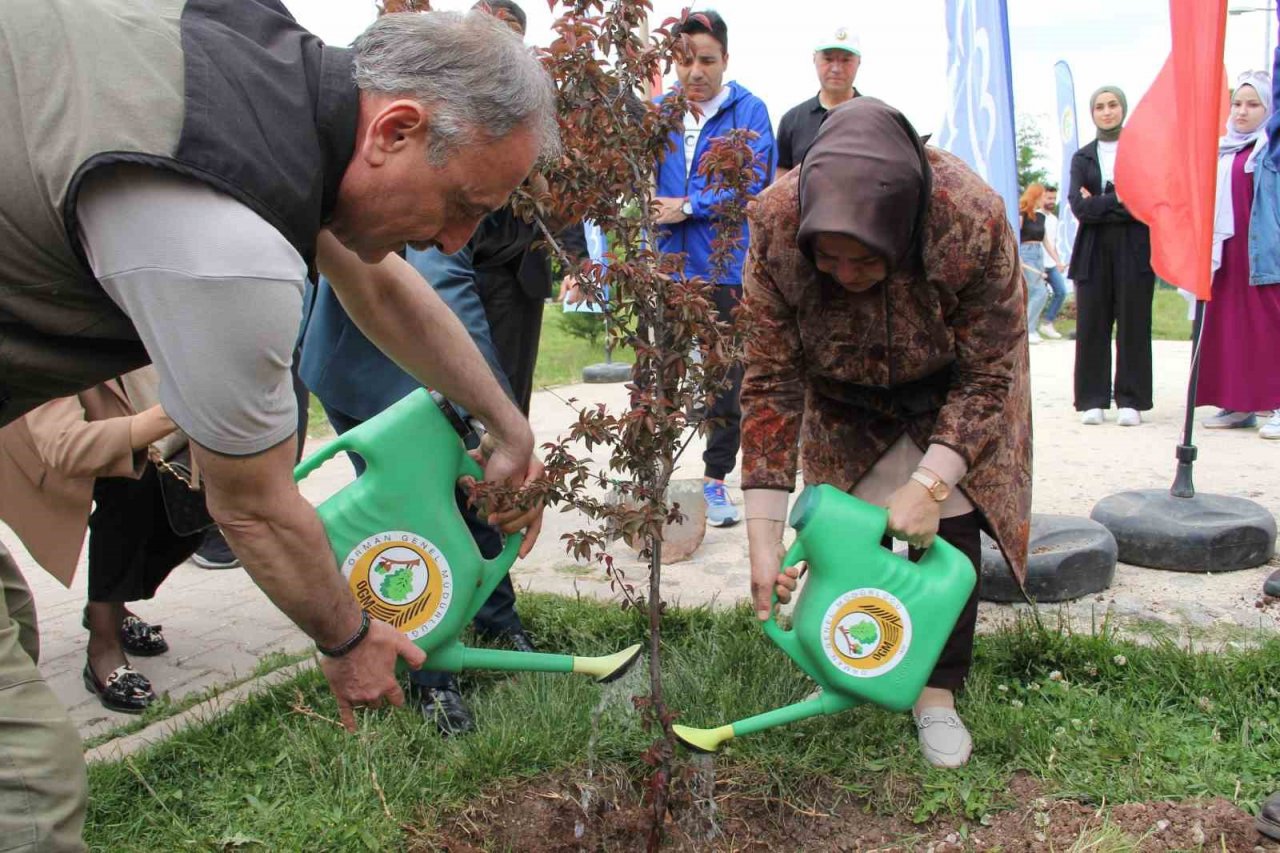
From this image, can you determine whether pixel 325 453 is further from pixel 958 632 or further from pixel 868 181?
pixel 958 632

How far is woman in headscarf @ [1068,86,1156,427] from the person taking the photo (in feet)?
18.8

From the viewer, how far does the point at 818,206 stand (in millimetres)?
1931

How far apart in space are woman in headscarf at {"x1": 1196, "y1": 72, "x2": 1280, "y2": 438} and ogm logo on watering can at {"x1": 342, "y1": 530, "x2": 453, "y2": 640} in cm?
468

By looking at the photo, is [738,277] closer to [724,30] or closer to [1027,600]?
[724,30]

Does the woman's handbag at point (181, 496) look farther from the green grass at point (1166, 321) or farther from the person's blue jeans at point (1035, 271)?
the person's blue jeans at point (1035, 271)

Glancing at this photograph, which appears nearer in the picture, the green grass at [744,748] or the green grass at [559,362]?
the green grass at [744,748]

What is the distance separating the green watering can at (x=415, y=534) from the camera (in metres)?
1.99

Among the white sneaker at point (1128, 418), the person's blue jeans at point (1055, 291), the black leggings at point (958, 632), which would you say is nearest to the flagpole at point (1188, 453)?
the black leggings at point (958, 632)

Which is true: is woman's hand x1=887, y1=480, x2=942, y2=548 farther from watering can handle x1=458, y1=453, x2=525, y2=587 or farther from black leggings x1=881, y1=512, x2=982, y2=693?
watering can handle x1=458, y1=453, x2=525, y2=587

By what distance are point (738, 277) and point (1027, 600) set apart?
1824 mm

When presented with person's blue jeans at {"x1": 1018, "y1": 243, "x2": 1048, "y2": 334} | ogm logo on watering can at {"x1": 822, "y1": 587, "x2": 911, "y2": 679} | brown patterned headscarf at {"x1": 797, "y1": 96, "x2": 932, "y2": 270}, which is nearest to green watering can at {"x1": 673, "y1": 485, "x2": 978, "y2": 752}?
ogm logo on watering can at {"x1": 822, "y1": 587, "x2": 911, "y2": 679}

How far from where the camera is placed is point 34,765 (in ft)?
4.40

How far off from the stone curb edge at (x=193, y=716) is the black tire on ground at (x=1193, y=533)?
9.42ft

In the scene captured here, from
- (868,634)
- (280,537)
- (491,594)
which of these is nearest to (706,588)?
(491,594)
